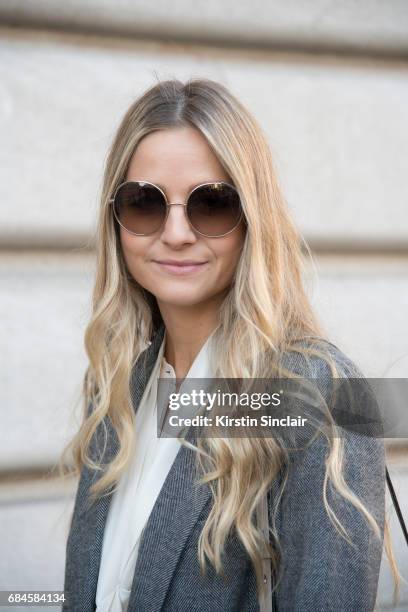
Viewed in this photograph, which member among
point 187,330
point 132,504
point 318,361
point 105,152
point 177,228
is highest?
point 105,152

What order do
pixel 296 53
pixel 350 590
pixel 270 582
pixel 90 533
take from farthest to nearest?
pixel 296 53
pixel 90 533
pixel 270 582
pixel 350 590

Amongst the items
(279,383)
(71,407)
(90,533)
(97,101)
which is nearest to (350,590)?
(279,383)

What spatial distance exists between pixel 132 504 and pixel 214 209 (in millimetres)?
765

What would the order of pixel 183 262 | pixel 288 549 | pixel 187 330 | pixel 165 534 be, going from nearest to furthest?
pixel 288 549 → pixel 165 534 → pixel 183 262 → pixel 187 330

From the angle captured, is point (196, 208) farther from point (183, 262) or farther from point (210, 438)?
point (210, 438)

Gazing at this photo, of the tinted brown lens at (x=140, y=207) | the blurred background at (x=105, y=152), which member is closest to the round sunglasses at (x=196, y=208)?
the tinted brown lens at (x=140, y=207)

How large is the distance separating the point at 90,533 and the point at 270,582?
545 mm

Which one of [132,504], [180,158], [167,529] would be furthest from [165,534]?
[180,158]

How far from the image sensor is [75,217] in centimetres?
305

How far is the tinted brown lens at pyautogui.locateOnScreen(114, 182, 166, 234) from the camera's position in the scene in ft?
5.61

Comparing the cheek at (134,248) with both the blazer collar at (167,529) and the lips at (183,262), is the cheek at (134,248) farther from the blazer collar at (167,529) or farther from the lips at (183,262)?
the blazer collar at (167,529)

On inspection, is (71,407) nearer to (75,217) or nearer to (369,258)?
(75,217)

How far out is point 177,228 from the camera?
5.52ft

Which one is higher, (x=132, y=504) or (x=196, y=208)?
(x=196, y=208)
